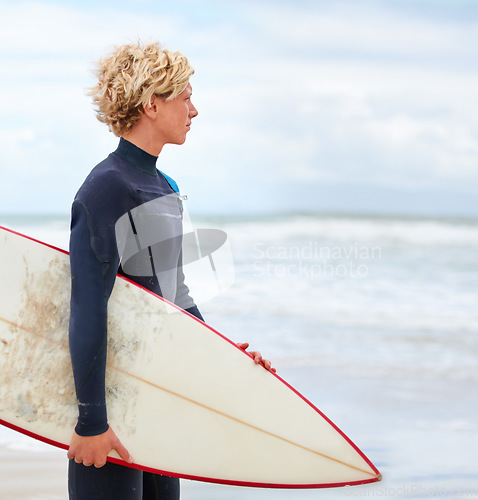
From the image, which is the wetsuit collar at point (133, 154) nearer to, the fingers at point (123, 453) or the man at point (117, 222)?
the man at point (117, 222)

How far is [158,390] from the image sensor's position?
1.67 meters

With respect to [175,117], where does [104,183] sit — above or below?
below

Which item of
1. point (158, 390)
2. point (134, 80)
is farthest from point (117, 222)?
point (158, 390)

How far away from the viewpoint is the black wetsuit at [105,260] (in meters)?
1.38

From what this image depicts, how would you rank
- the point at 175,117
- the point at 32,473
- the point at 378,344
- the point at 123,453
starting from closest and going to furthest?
the point at 123,453
the point at 175,117
the point at 32,473
the point at 378,344

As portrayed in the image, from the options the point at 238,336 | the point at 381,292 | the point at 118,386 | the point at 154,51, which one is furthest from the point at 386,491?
the point at 381,292

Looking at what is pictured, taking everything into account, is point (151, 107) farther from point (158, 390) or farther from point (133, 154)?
point (158, 390)

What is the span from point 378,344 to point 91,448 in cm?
501

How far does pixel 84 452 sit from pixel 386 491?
1.98m

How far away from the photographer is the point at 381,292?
31.3ft

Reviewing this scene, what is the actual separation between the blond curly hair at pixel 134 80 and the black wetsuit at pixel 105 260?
8 centimetres

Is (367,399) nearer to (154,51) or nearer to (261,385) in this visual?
(261,385)

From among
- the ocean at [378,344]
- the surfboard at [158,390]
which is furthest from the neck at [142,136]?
the ocean at [378,344]

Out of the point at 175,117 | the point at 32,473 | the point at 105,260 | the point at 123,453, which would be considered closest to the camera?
the point at 105,260
